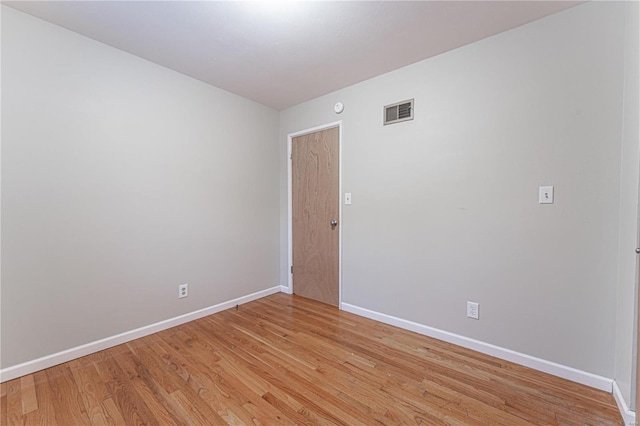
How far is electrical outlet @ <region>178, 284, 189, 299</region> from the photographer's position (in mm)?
2512

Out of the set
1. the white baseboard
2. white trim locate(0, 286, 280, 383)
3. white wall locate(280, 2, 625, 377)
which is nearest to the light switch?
white wall locate(280, 2, 625, 377)

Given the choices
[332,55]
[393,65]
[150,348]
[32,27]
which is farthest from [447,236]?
[32,27]

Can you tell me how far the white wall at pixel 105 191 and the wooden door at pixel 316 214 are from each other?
2.29 ft

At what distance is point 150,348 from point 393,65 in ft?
10.3

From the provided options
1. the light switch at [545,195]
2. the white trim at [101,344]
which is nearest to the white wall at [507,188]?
the light switch at [545,195]

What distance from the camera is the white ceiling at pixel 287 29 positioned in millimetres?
1643

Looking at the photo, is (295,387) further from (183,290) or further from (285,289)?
(285,289)

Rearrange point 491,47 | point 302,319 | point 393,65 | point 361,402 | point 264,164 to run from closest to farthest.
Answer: point 361,402, point 491,47, point 393,65, point 302,319, point 264,164

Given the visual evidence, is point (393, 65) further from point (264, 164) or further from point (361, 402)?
point (361, 402)

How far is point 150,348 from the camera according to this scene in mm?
2072

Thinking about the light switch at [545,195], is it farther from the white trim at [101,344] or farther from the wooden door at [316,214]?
the white trim at [101,344]

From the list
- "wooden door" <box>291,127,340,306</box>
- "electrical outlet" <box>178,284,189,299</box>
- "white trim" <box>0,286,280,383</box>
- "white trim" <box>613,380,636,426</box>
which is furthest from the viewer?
"wooden door" <box>291,127,340,306</box>

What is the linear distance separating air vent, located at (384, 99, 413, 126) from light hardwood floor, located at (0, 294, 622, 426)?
194 cm

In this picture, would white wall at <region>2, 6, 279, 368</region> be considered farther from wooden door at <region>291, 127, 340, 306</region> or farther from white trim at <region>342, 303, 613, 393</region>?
white trim at <region>342, 303, 613, 393</region>
